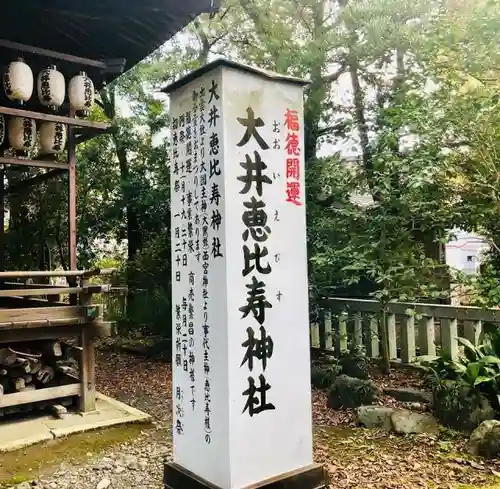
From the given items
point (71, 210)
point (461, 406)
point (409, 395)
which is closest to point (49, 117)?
point (71, 210)

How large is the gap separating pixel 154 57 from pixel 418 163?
714 cm

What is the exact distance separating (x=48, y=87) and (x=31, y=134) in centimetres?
62

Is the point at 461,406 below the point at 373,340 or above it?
below

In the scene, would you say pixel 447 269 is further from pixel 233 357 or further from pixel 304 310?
pixel 233 357

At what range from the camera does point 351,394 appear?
5574 millimetres

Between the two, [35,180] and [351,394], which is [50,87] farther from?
[351,394]

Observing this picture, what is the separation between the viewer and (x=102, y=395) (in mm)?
6551

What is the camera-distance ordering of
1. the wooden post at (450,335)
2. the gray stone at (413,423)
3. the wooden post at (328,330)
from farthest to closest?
the wooden post at (328,330) → the wooden post at (450,335) → the gray stone at (413,423)

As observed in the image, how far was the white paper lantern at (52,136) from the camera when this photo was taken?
6.16 m

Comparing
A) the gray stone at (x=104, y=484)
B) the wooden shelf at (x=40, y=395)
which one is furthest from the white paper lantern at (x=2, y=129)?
the gray stone at (x=104, y=484)

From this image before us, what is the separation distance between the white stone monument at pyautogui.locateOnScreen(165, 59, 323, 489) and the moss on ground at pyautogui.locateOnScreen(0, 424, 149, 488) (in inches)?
61.6

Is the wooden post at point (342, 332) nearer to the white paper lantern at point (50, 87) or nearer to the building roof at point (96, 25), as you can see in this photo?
the building roof at point (96, 25)

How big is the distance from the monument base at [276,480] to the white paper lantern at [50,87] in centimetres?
435

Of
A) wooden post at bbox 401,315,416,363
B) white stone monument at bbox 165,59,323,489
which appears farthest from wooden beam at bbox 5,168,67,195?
wooden post at bbox 401,315,416,363
